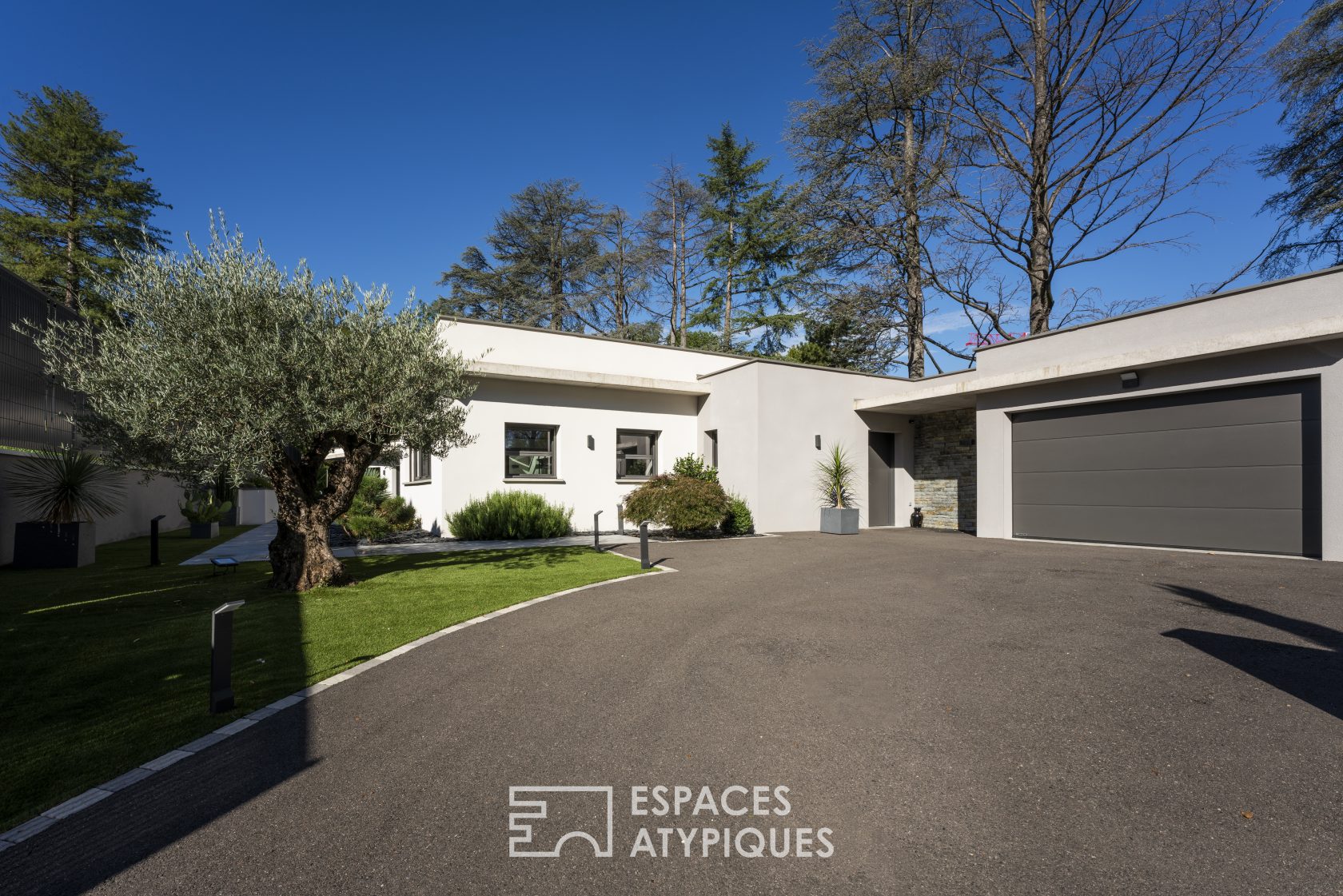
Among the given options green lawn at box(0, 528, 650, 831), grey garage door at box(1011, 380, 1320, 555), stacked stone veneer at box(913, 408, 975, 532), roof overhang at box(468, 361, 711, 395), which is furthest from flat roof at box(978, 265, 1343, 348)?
green lawn at box(0, 528, 650, 831)

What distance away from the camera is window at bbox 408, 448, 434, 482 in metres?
16.0

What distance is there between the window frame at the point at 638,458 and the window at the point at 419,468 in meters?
4.86

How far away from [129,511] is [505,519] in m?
11.3

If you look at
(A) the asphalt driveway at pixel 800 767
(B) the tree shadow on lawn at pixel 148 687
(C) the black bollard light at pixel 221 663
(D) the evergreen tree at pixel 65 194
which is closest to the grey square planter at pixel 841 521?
(B) the tree shadow on lawn at pixel 148 687

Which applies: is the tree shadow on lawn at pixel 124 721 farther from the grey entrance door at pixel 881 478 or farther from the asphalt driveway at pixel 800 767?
the grey entrance door at pixel 881 478

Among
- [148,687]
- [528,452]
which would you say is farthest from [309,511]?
[528,452]

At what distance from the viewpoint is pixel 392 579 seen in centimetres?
898

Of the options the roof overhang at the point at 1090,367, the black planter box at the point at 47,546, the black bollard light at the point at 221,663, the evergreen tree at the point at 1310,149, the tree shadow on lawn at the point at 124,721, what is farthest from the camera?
the evergreen tree at the point at 1310,149

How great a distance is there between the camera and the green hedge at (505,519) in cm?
1425

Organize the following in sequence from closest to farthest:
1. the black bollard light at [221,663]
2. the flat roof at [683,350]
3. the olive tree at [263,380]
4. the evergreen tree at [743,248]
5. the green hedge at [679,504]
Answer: the black bollard light at [221,663] → the olive tree at [263,380] → the green hedge at [679,504] → the flat roof at [683,350] → the evergreen tree at [743,248]

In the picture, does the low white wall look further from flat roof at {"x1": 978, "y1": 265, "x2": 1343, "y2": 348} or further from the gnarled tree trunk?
flat roof at {"x1": 978, "y1": 265, "x2": 1343, "y2": 348}

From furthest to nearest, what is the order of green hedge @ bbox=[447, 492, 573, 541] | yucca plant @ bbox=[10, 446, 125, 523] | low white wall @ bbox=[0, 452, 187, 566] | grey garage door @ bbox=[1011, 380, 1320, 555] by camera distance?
Result: green hedge @ bbox=[447, 492, 573, 541] → yucca plant @ bbox=[10, 446, 125, 523] → low white wall @ bbox=[0, 452, 187, 566] → grey garage door @ bbox=[1011, 380, 1320, 555]

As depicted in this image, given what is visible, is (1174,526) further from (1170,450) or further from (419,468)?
(419,468)

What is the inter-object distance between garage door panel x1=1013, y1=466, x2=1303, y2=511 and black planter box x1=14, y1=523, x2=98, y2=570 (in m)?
18.4
